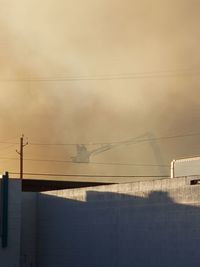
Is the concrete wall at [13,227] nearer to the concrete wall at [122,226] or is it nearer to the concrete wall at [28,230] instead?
the concrete wall at [28,230]

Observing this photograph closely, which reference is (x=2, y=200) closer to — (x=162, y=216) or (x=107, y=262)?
(x=107, y=262)

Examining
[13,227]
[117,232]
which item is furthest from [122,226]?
[13,227]

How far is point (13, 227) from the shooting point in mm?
30656

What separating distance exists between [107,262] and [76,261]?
2327 mm

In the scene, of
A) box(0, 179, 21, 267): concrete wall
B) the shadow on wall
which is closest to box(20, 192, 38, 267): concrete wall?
the shadow on wall

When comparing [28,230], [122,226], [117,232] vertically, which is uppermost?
[28,230]

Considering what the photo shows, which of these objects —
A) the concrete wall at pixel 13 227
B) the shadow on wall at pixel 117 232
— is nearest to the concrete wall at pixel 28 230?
the shadow on wall at pixel 117 232

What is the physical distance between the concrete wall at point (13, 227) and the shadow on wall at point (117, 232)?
122 cm

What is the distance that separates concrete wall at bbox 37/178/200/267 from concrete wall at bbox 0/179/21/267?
1.22 metres

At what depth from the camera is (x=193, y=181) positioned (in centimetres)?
2328

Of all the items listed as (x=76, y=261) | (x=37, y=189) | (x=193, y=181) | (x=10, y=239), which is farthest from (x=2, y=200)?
(x=37, y=189)

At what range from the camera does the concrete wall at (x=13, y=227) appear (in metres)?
30.2

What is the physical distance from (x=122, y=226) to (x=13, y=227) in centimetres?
648

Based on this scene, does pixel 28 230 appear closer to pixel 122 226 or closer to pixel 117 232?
pixel 117 232
